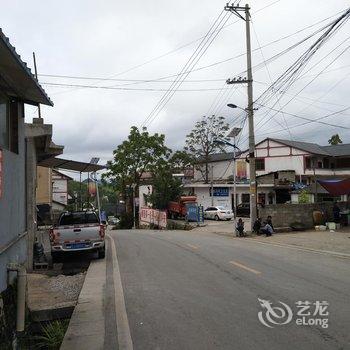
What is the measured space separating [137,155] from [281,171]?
17.4 m

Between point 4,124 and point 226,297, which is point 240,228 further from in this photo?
point 4,124

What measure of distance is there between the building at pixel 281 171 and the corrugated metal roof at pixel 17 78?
154 ft

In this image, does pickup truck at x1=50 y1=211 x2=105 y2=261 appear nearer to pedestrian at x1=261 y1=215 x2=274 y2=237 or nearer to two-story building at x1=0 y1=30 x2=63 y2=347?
two-story building at x1=0 y1=30 x2=63 y2=347

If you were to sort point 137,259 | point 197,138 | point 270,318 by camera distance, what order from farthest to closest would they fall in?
point 197,138 < point 137,259 < point 270,318

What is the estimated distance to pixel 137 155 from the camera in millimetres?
59781

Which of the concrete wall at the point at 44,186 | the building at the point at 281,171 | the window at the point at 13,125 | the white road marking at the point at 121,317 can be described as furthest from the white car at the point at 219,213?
the window at the point at 13,125

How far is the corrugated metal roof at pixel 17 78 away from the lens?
7265 millimetres

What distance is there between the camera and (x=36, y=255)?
1767 centimetres

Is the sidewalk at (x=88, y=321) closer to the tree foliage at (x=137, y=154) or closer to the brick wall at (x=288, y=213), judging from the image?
the brick wall at (x=288, y=213)

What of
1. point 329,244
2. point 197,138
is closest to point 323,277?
point 329,244

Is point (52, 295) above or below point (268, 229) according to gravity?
below

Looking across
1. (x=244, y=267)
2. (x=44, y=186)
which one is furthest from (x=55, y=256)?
(x=44, y=186)

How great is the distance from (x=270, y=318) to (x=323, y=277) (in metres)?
4.86

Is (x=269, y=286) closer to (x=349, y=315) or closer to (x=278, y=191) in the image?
(x=349, y=315)
